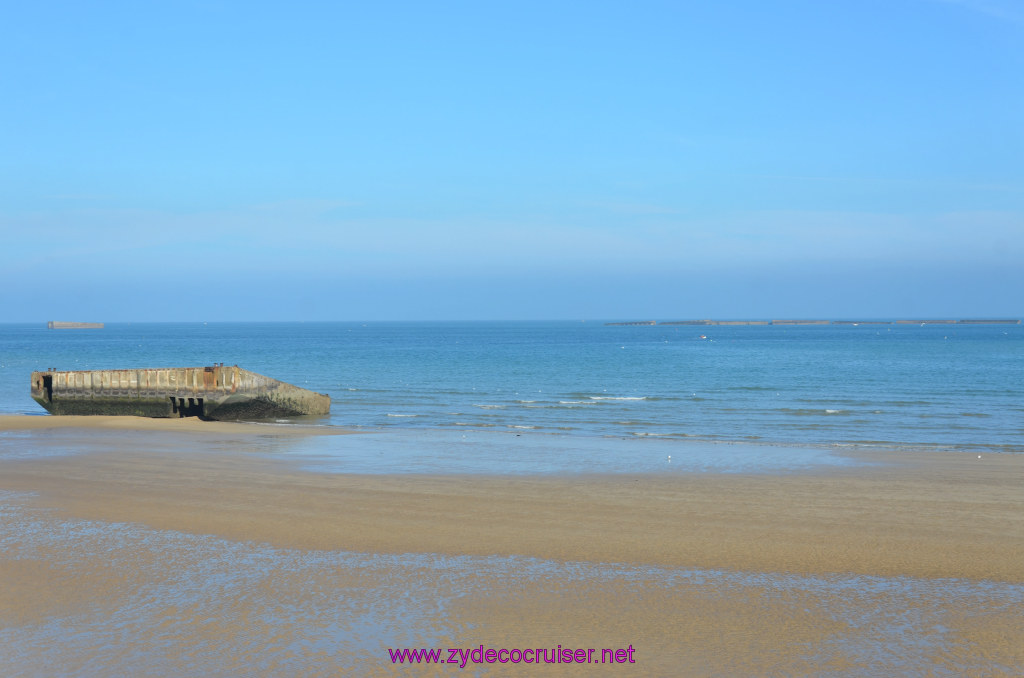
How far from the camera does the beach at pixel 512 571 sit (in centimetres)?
830

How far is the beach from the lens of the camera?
27.2 feet

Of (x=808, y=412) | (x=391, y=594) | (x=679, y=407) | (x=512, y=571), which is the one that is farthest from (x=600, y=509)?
(x=679, y=407)

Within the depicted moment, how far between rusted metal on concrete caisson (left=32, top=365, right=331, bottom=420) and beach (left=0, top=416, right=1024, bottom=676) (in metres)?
13.8

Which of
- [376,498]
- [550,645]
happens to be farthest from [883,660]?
[376,498]

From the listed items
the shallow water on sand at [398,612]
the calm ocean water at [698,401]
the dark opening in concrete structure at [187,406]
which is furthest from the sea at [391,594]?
the dark opening in concrete structure at [187,406]

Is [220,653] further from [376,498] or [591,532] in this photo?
[376,498]

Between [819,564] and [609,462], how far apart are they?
33.2 feet

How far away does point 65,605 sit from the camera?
9.57 m

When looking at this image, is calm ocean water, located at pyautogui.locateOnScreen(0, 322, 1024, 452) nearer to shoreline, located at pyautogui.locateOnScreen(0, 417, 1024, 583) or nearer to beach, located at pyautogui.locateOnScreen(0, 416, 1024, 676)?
shoreline, located at pyautogui.locateOnScreen(0, 417, 1024, 583)

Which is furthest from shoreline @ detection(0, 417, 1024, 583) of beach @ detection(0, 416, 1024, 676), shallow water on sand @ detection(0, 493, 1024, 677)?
shallow water on sand @ detection(0, 493, 1024, 677)

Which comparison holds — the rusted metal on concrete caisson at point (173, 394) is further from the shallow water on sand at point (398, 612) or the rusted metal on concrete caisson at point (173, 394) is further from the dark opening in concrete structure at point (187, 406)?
the shallow water on sand at point (398, 612)

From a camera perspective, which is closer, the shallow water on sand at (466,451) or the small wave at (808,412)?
the shallow water on sand at (466,451)

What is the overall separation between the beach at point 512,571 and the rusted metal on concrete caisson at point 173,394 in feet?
45.2

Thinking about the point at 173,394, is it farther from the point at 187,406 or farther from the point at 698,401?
the point at 698,401
